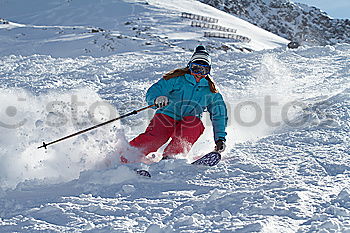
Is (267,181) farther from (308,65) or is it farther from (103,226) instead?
(308,65)

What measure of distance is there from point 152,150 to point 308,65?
9.08m

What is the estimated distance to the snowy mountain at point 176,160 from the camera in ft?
9.29

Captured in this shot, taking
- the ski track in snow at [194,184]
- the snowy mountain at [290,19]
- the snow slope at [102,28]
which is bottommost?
the ski track in snow at [194,184]

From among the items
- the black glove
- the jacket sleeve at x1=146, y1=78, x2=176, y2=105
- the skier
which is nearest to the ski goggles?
the skier

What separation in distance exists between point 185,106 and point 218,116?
0.45 m

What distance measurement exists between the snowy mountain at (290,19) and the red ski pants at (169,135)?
62375 millimetres

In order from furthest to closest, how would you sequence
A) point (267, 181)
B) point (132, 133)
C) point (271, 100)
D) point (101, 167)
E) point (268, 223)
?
point (271, 100) → point (132, 133) → point (101, 167) → point (267, 181) → point (268, 223)

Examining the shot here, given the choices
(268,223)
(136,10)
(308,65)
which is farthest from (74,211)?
(136,10)

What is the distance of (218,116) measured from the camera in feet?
15.3

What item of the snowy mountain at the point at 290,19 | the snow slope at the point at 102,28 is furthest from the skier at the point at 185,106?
the snowy mountain at the point at 290,19

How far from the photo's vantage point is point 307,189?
3.28 metres

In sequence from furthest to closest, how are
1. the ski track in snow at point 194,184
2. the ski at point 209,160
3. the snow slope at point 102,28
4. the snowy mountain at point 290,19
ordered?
1. the snowy mountain at point 290,19
2. the snow slope at point 102,28
3. the ski at point 209,160
4. the ski track in snow at point 194,184

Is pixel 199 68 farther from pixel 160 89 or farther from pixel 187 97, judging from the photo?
pixel 160 89

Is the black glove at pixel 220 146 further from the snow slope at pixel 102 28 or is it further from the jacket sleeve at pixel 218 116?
the snow slope at pixel 102 28
